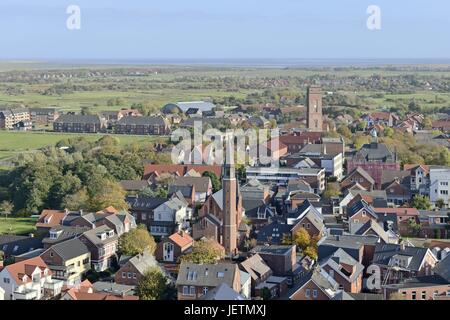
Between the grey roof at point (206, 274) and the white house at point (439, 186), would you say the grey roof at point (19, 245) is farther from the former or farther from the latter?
the white house at point (439, 186)

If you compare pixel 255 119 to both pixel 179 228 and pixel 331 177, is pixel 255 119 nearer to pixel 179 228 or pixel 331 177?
pixel 331 177

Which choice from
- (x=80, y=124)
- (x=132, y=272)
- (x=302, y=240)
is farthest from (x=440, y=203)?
(x=80, y=124)

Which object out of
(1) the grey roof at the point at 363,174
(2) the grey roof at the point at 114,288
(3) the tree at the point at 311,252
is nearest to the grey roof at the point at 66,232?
(2) the grey roof at the point at 114,288

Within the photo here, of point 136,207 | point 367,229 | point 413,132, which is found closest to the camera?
point 367,229
